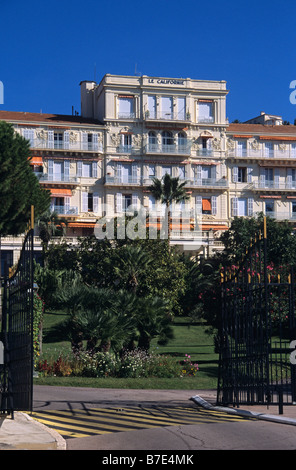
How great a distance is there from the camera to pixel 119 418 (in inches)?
525

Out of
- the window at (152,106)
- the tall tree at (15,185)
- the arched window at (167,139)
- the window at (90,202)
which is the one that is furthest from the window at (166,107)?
the tall tree at (15,185)

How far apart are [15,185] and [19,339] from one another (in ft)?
118

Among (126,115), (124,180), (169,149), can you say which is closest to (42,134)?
(126,115)

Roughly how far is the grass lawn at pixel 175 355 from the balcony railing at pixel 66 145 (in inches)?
1013

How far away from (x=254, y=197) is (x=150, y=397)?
59.7 m

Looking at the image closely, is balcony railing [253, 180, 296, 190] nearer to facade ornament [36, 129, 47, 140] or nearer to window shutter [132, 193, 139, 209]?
window shutter [132, 193, 139, 209]

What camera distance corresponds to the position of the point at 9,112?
7394 centimetres

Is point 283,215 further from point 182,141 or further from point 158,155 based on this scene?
point 158,155

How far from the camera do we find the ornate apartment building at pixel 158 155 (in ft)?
235

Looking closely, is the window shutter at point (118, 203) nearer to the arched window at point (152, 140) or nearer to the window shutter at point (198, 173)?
the arched window at point (152, 140)

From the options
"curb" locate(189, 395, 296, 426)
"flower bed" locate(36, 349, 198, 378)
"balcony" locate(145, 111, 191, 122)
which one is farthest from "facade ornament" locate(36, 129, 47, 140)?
"curb" locate(189, 395, 296, 426)

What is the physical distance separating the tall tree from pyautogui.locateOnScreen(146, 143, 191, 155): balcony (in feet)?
83.9

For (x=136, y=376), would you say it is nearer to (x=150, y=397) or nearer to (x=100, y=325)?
(x=100, y=325)

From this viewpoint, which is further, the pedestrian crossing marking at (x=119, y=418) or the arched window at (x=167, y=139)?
the arched window at (x=167, y=139)
